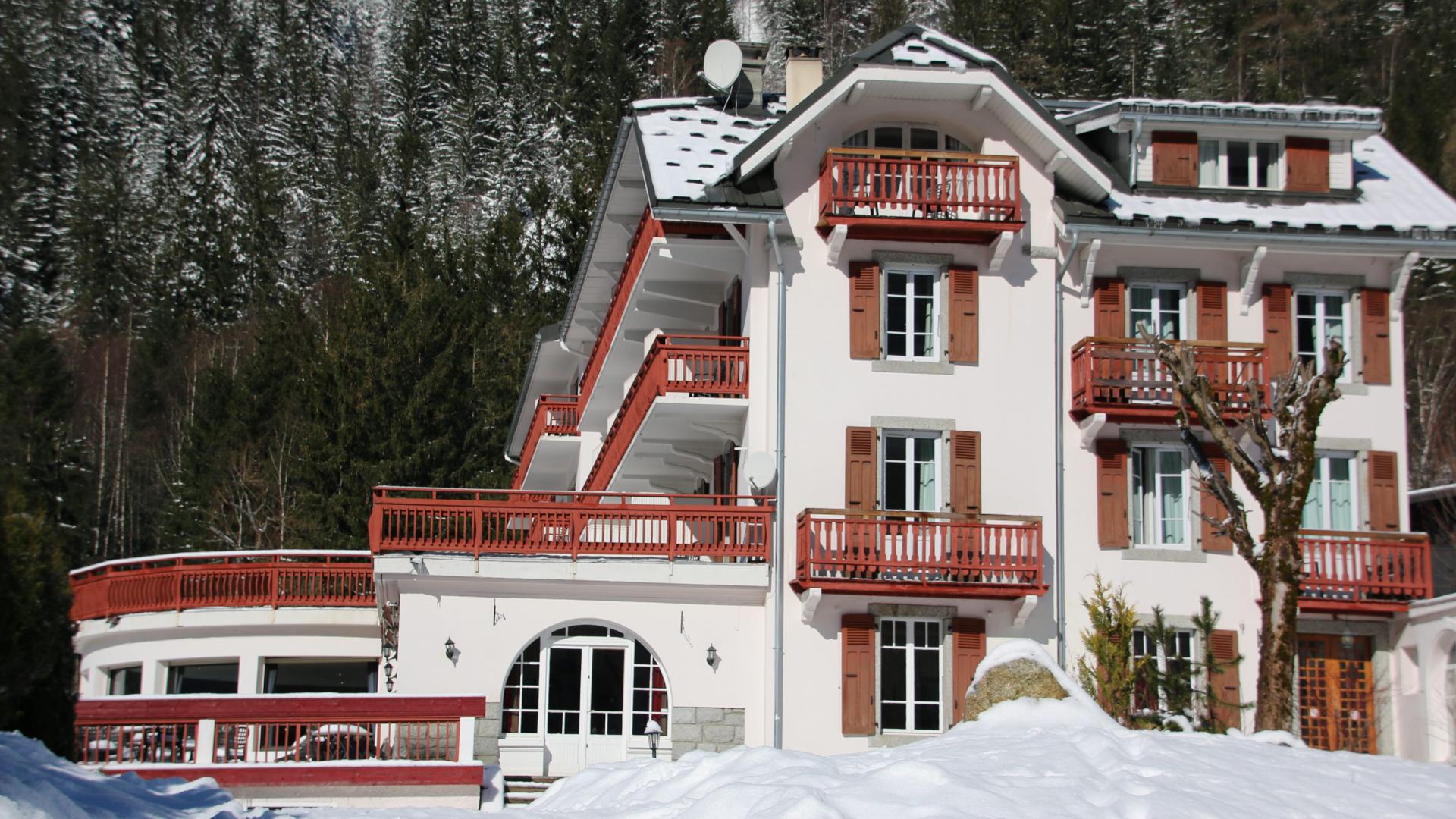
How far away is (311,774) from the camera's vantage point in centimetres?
2203

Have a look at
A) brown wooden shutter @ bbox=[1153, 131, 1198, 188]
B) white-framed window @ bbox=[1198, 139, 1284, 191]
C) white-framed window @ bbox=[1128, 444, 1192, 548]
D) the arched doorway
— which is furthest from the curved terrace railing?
the arched doorway

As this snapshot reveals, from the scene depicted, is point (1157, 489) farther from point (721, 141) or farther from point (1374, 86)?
point (1374, 86)

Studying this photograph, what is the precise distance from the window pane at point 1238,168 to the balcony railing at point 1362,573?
6083 millimetres

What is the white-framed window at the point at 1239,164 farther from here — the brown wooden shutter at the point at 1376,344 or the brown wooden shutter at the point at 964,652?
the brown wooden shutter at the point at 964,652

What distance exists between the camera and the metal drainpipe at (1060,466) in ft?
84.4

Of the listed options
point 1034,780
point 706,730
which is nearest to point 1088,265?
point 706,730

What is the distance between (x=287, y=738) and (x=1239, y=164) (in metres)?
→ 17.6

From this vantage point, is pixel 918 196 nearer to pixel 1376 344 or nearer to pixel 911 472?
pixel 911 472

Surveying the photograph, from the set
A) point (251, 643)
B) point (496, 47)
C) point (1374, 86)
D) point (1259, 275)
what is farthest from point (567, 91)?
point (1259, 275)

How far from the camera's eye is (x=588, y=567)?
25344mm

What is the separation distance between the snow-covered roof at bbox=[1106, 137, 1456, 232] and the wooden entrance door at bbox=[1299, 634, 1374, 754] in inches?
257

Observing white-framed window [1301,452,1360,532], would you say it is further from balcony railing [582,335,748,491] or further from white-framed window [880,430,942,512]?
balcony railing [582,335,748,491]

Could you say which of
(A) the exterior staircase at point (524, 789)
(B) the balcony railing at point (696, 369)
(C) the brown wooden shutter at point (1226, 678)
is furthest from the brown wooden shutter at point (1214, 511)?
(A) the exterior staircase at point (524, 789)

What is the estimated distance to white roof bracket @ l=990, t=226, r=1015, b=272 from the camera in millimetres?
25844
